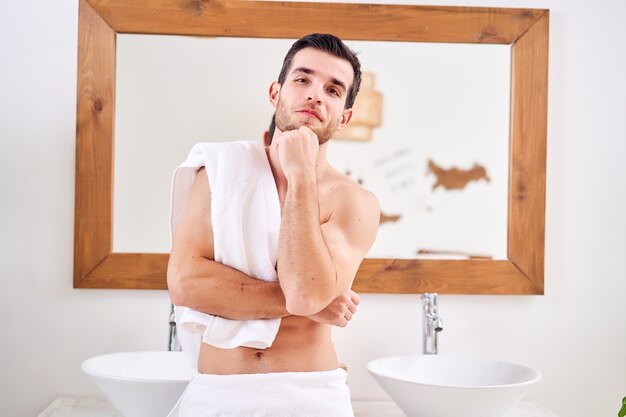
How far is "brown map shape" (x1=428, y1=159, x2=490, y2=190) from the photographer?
8.04 feet

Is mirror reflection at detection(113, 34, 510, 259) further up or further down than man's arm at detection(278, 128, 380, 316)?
further up

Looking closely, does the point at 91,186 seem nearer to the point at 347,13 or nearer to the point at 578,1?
the point at 347,13

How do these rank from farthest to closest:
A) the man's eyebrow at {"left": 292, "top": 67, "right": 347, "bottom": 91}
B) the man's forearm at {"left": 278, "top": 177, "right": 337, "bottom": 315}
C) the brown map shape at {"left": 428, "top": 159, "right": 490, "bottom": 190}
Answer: the brown map shape at {"left": 428, "top": 159, "right": 490, "bottom": 190} → the man's eyebrow at {"left": 292, "top": 67, "right": 347, "bottom": 91} → the man's forearm at {"left": 278, "top": 177, "right": 337, "bottom": 315}

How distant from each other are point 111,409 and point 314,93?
4.18 ft

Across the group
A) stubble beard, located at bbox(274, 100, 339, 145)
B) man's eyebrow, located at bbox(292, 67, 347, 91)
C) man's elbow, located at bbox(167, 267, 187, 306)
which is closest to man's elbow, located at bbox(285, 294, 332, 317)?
man's elbow, located at bbox(167, 267, 187, 306)

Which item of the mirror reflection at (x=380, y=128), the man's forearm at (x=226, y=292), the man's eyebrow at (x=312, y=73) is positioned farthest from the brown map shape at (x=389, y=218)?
the man's forearm at (x=226, y=292)

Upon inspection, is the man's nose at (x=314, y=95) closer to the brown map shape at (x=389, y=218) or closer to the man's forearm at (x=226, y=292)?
the man's forearm at (x=226, y=292)

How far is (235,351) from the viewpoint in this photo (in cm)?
157

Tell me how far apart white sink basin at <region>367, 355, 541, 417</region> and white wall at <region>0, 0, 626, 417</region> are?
0.15 m

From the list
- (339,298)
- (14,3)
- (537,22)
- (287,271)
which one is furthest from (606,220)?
(14,3)

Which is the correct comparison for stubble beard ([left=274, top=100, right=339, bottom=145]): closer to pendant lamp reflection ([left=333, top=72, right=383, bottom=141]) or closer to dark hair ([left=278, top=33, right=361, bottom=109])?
dark hair ([left=278, top=33, right=361, bottom=109])

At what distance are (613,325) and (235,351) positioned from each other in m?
1.56

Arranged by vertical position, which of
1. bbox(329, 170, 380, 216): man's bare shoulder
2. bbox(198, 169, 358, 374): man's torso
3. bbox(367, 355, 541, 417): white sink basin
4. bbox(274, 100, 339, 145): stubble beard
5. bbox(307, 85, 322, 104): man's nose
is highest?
bbox(307, 85, 322, 104): man's nose

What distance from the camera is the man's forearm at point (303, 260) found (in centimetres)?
141
